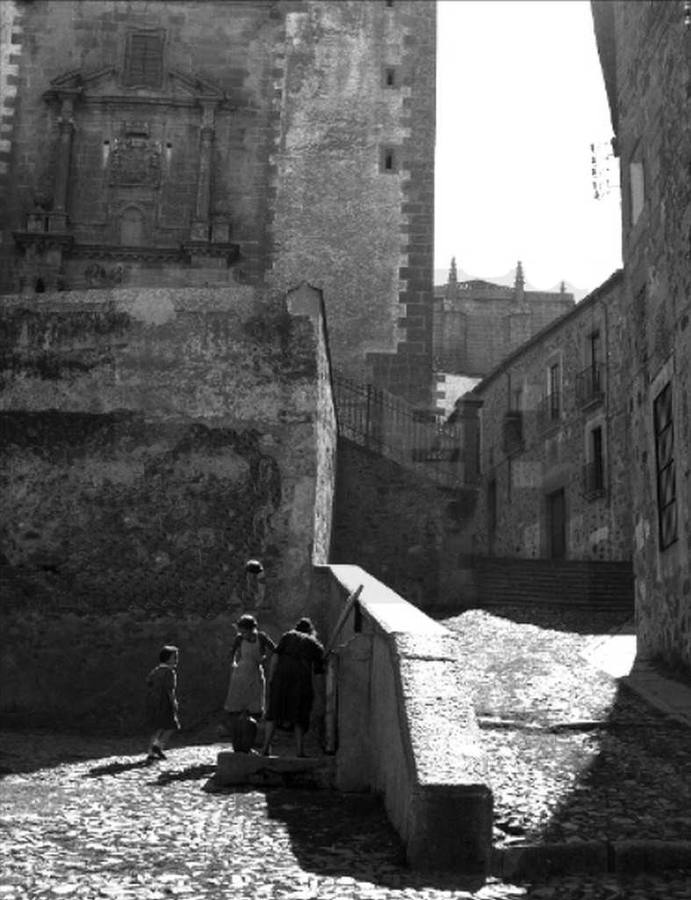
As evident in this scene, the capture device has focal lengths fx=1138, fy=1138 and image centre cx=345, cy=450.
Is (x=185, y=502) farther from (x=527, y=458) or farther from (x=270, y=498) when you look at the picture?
(x=527, y=458)

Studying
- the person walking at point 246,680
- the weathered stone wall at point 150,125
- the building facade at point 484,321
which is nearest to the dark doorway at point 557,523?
the weathered stone wall at point 150,125

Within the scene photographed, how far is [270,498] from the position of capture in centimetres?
1092

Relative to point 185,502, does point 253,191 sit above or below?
above

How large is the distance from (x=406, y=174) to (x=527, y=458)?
9.29 m

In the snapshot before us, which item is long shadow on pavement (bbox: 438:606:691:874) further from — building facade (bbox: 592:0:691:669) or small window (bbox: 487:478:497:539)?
small window (bbox: 487:478:497:539)

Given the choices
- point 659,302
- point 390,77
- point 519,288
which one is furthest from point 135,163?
point 519,288

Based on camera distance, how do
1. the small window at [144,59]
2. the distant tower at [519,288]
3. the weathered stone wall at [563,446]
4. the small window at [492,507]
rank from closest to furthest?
the small window at [144,59] → the weathered stone wall at [563,446] → the small window at [492,507] → the distant tower at [519,288]

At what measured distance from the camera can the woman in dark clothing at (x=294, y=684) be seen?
25.4ft

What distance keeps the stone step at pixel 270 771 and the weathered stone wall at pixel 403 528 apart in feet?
23.3

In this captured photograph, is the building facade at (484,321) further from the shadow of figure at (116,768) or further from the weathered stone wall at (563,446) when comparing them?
the shadow of figure at (116,768)

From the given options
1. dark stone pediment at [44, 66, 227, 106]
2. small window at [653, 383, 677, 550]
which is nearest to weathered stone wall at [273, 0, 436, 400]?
dark stone pediment at [44, 66, 227, 106]

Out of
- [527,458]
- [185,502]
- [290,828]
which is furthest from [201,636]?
[527,458]

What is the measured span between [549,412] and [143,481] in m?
18.5

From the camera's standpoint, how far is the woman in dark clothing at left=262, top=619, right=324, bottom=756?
7.74 m
